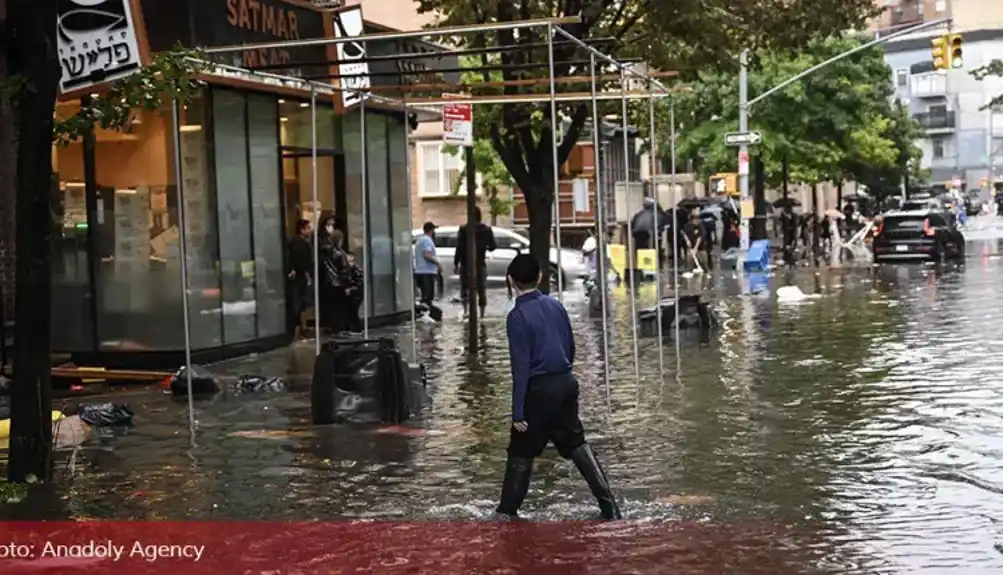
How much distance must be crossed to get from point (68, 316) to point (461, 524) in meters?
10.4

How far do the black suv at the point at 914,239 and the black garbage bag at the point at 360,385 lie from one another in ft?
98.1

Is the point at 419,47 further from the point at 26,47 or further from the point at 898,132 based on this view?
the point at 898,132

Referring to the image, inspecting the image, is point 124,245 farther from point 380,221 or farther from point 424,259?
point 424,259

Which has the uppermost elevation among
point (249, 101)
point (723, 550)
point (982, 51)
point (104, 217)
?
point (982, 51)

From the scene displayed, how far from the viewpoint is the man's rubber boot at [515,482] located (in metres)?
8.32

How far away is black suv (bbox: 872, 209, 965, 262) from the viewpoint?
39.5 meters

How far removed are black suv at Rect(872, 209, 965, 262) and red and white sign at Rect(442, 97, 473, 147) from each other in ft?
86.6

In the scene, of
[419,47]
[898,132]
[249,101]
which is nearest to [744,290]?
[419,47]

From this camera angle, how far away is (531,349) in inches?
324

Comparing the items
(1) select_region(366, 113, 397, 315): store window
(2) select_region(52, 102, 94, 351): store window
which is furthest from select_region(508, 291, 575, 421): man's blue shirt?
(1) select_region(366, 113, 397, 315): store window

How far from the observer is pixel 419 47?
22375mm

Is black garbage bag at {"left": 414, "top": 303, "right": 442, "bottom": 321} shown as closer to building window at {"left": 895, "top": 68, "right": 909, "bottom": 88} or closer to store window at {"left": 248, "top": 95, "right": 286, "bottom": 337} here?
store window at {"left": 248, "top": 95, "right": 286, "bottom": 337}

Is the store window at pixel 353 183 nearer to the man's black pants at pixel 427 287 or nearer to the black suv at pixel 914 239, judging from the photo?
the man's black pants at pixel 427 287

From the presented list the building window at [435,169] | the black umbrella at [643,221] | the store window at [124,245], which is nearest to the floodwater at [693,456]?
the store window at [124,245]
